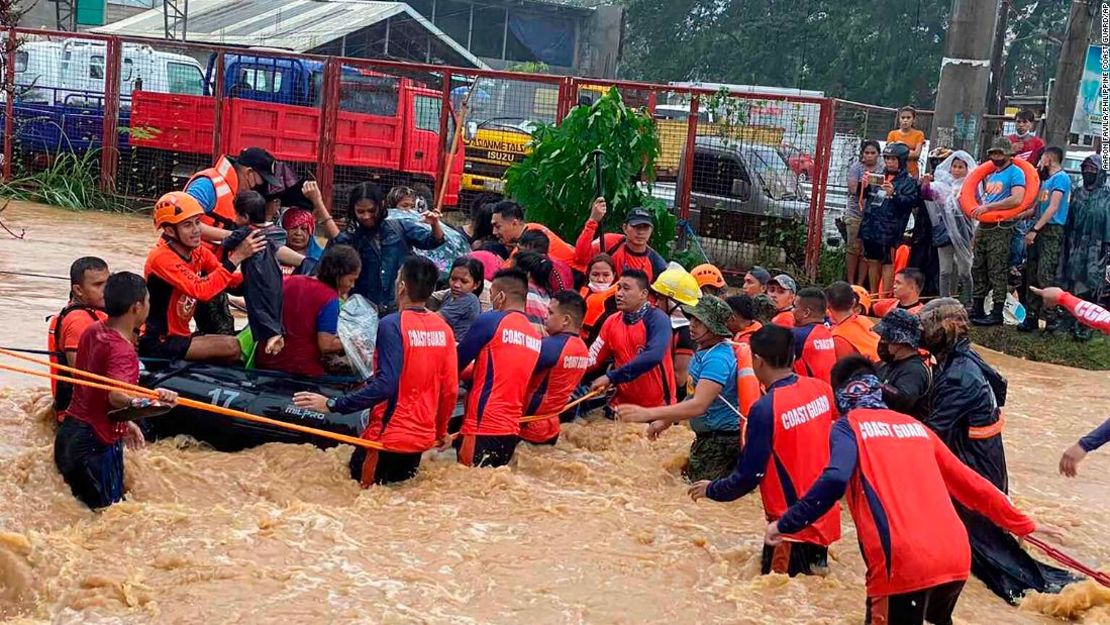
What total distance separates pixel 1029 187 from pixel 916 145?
2.83 meters

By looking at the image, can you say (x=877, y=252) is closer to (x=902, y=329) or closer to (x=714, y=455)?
(x=714, y=455)

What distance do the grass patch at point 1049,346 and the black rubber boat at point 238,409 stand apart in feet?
29.2

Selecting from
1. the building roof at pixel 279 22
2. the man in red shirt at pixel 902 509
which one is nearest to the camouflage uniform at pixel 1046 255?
the man in red shirt at pixel 902 509

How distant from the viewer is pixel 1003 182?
14.3 m

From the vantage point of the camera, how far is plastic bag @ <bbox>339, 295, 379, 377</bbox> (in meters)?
8.61

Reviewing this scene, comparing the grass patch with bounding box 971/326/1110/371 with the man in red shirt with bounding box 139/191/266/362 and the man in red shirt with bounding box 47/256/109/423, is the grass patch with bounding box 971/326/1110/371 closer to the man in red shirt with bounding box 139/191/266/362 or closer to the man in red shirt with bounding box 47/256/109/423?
the man in red shirt with bounding box 139/191/266/362

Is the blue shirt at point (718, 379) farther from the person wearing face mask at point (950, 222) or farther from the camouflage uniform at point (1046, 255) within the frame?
the camouflage uniform at point (1046, 255)

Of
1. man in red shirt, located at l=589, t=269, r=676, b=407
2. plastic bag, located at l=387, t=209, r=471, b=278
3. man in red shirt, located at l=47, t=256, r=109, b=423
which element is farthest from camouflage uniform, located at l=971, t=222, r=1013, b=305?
man in red shirt, located at l=47, t=256, r=109, b=423

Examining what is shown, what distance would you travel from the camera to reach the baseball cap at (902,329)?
667 cm

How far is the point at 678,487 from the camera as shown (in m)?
8.47

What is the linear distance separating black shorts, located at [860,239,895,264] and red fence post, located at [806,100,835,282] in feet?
3.96

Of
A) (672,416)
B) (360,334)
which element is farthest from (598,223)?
(672,416)

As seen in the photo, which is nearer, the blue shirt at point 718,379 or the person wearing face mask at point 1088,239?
the blue shirt at point 718,379

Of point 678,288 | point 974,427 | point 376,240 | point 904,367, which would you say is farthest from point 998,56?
point 904,367
